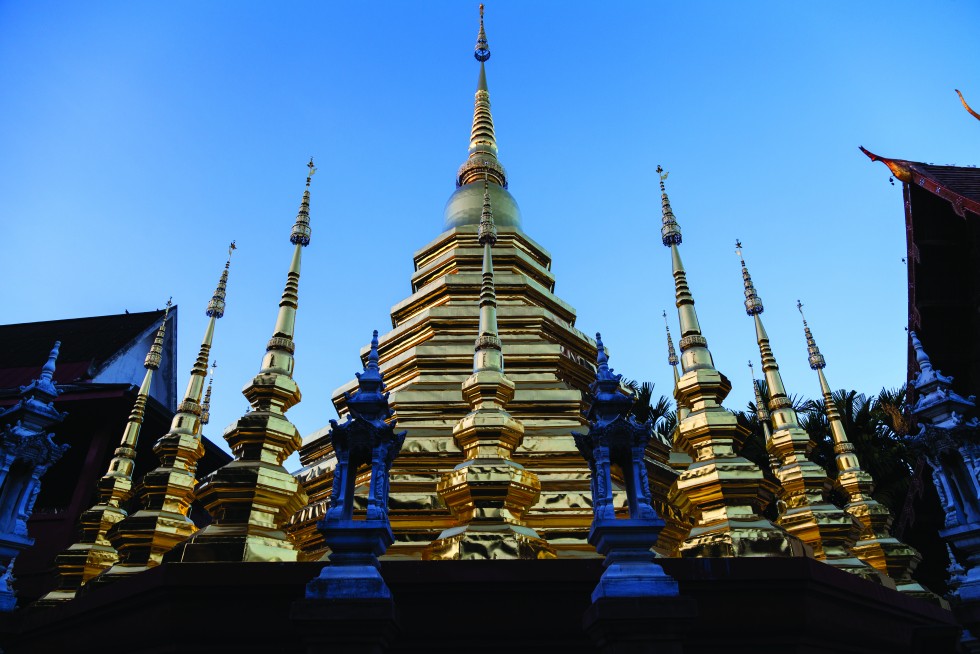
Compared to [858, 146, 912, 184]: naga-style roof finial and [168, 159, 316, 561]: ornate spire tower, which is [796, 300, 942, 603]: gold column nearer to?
[858, 146, 912, 184]: naga-style roof finial

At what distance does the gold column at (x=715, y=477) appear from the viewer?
7.04 metres

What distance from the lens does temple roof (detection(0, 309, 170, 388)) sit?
58.4 feet

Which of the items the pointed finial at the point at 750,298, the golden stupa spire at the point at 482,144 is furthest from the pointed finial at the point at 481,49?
the pointed finial at the point at 750,298

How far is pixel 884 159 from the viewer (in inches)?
532

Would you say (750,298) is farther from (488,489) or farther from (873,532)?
(488,489)

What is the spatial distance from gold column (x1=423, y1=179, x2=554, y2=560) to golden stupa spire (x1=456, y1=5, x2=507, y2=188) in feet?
26.9

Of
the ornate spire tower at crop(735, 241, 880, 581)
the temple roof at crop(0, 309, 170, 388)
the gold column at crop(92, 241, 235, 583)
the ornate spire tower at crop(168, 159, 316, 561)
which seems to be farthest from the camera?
the temple roof at crop(0, 309, 170, 388)

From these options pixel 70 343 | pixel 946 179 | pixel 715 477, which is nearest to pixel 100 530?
pixel 715 477

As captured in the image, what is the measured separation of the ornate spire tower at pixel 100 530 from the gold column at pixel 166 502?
2.90ft

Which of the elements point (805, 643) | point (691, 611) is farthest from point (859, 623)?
point (691, 611)

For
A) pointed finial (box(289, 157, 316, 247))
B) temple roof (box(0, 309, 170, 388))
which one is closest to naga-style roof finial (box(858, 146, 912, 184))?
pointed finial (box(289, 157, 316, 247))

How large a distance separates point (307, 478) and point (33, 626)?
11.9ft

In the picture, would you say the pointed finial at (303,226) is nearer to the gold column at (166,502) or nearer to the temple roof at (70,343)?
the gold column at (166,502)

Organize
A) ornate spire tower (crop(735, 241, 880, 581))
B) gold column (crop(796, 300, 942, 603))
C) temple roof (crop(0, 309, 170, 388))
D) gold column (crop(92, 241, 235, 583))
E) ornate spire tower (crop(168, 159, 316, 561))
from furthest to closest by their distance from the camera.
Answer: temple roof (crop(0, 309, 170, 388))
gold column (crop(796, 300, 942, 603))
ornate spire tower (crop(735, 241, 880, 581))
gold column (crop(92, 241, 235, 583))
ornate spire tower (crop(168, 159, 316, 561))
